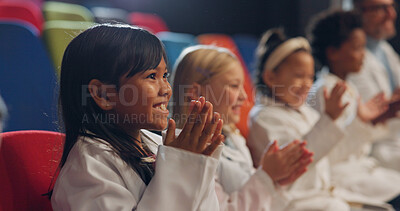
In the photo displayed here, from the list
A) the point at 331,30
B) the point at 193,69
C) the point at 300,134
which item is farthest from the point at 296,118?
the point at 331,30

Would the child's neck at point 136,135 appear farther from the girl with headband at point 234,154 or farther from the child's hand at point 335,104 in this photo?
the child's hand at point 335,104

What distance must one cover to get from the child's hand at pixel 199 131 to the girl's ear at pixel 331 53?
0.62 m

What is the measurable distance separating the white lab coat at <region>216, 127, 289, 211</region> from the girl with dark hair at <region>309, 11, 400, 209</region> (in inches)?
13.0

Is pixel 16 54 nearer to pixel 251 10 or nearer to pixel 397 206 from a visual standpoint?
pixel 397 206

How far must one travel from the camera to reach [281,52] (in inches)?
28.7

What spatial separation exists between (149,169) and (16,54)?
0.37 m

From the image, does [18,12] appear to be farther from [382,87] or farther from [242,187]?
[382,87]

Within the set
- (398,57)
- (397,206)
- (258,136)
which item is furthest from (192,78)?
(398,57)

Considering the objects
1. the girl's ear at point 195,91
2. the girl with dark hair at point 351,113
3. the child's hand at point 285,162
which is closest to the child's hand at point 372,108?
the girl with dark hair at point 351,113

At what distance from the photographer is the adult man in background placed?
1156mm

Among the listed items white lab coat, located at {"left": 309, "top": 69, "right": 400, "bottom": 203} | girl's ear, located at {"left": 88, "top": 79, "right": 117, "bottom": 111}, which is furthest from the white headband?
girl's ear, located at {"left": 88, "top": 79, "right": 117, "bottom": 111}

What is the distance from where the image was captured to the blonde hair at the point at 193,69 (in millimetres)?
468

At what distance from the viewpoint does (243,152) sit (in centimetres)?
62

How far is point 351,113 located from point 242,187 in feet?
1.60
